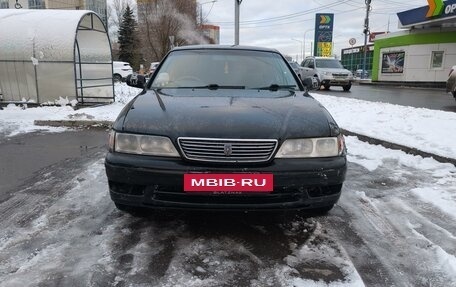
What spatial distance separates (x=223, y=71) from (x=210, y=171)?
6.21 feet

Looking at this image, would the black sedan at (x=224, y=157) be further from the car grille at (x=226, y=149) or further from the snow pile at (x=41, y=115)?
the snow pile at (x=41, y=115)

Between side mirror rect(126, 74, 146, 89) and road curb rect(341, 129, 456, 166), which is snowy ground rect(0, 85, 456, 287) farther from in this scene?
side mirror rect(126, 74, 146, 89)

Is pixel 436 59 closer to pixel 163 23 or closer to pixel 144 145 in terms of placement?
pixel 163 23

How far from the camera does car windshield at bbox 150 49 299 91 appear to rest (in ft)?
14.7

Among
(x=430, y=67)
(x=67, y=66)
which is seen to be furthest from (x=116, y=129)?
(x=430, y=67)

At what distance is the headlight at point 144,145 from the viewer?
312 centimetres

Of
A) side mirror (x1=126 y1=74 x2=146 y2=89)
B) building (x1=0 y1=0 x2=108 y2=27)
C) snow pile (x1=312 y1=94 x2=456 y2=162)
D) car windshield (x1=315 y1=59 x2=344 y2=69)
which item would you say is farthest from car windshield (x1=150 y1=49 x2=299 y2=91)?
building (x1=0 y1=0 x2=108 y2=27)

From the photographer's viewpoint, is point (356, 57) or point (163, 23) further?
point (356, 57)

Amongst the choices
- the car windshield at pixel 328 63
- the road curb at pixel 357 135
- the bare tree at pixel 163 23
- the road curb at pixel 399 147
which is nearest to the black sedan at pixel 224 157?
the road curb at pixel 399 147

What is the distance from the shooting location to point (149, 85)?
4633 millimetres

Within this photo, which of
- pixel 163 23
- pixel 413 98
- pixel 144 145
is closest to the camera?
pixel 144 145

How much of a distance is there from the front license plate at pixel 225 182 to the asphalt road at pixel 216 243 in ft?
1.61

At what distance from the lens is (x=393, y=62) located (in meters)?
30.9

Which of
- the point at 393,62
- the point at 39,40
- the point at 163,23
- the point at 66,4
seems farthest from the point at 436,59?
the point at 66,4
